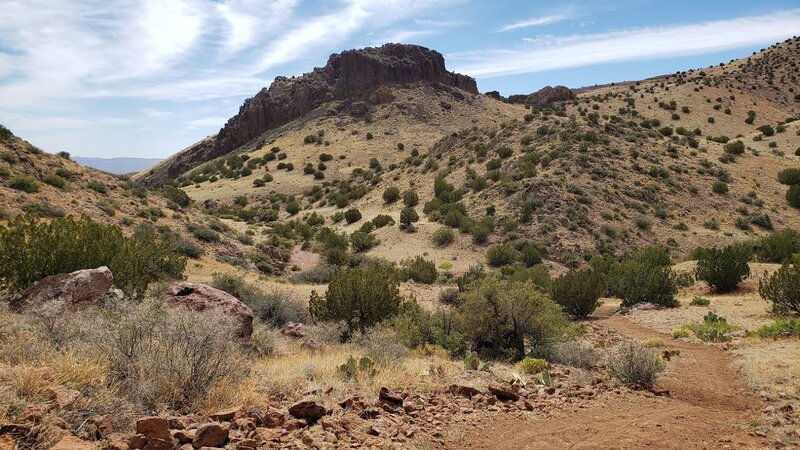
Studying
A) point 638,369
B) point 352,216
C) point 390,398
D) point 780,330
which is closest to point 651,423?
point 638,369

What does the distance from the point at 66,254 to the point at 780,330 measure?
16.6m

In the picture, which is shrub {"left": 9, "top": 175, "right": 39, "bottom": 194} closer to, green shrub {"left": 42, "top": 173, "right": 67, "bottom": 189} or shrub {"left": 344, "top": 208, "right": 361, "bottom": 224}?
green shrub {"left": 42, "top": 173, "right": 67, "bottom": 189}

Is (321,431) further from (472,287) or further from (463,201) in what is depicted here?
(463,201)

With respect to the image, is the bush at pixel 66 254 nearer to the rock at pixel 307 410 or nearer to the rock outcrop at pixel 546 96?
the rock at pixel 307 410

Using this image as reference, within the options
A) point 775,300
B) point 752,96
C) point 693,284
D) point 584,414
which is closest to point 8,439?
point 584,414

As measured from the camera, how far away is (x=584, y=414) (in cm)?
718

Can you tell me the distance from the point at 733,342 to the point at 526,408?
8.21 metres

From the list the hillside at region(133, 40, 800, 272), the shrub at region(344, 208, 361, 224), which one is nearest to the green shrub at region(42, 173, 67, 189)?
the hillside at region(133, 40, 800, 272)

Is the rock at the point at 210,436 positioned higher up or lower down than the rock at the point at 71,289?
lower down

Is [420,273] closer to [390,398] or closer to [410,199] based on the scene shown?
[410,199]

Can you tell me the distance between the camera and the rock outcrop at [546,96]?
81.2 meters

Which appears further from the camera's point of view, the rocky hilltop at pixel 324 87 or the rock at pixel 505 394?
the rocky hilltop at pixel 324 87

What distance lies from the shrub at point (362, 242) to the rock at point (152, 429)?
3005 centimetres

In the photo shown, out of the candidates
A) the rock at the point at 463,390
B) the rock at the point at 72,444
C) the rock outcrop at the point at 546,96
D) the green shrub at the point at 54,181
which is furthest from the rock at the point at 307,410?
the rock outcrop at the point at 546,96
